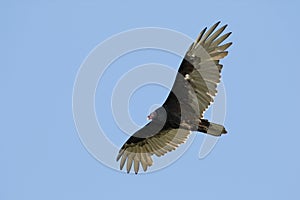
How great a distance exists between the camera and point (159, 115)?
1436cm

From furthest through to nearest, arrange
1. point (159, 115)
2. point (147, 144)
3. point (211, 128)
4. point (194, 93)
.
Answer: point (147, 144) → point (159, 115) → point (194, 93) → point (211, 128)

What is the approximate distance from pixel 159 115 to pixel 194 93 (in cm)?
99

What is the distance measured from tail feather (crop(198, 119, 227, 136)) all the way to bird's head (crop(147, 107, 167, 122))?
2.95 feet

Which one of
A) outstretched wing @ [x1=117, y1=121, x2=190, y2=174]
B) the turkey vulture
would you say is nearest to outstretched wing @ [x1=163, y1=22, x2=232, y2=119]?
the turkey vulture

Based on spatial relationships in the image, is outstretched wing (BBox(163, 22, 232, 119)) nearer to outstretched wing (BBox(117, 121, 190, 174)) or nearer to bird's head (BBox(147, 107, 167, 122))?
bird's head (BBox(147, 107, 167, 122))

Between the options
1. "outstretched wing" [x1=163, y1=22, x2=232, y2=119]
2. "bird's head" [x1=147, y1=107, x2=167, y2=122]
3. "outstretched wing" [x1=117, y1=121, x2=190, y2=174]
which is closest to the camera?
"outstretched wing" [x1=163, y1=22, x2=232, y2=119]

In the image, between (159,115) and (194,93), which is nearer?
(194,93)

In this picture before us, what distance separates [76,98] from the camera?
15195 millimetres

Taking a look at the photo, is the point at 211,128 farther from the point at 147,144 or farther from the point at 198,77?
the point at 147,144

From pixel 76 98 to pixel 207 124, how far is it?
11.1ft

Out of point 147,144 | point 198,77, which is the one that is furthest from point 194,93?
point 147,144

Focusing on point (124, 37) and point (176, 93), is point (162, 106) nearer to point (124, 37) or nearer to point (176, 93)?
point (176, 93)

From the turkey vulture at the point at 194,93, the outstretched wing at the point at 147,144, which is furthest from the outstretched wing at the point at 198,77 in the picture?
A: the outstretched wing at the point at 147,144

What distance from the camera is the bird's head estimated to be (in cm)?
1428
